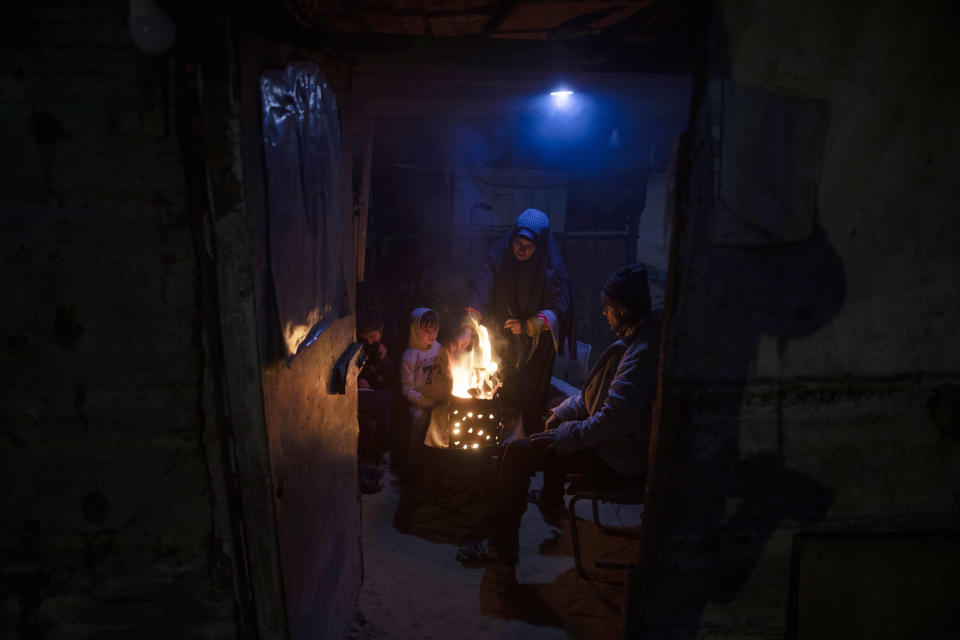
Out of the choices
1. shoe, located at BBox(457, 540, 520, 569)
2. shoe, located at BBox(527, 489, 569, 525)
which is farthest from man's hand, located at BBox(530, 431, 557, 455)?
shoe, located at BBox(527, 489, 569, 525)

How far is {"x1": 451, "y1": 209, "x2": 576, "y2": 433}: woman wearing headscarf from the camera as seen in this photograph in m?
6.83

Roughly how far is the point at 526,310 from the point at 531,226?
121cm

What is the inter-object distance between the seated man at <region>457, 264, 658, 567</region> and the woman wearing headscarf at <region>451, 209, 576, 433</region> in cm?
204

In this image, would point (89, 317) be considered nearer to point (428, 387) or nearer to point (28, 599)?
point (28, 599)

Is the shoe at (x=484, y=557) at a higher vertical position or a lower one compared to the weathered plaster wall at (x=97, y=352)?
lower

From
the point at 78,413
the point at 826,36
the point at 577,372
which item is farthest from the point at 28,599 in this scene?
the point at 577,372

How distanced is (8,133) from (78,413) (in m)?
1.16

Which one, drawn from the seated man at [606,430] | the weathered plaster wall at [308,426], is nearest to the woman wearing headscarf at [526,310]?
the seated man at [606,430]

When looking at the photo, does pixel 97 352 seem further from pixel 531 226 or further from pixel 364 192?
pixel 531 226

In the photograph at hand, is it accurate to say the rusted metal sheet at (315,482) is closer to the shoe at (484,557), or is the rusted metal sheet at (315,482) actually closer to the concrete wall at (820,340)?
the shoe at (484,557)

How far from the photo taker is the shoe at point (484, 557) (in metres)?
4.59

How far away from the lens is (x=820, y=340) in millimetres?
2314

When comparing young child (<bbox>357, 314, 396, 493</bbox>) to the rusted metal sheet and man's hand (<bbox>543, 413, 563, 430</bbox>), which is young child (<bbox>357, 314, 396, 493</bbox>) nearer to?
the rusted metal sheet

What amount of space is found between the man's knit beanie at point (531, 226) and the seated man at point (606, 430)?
277cm
